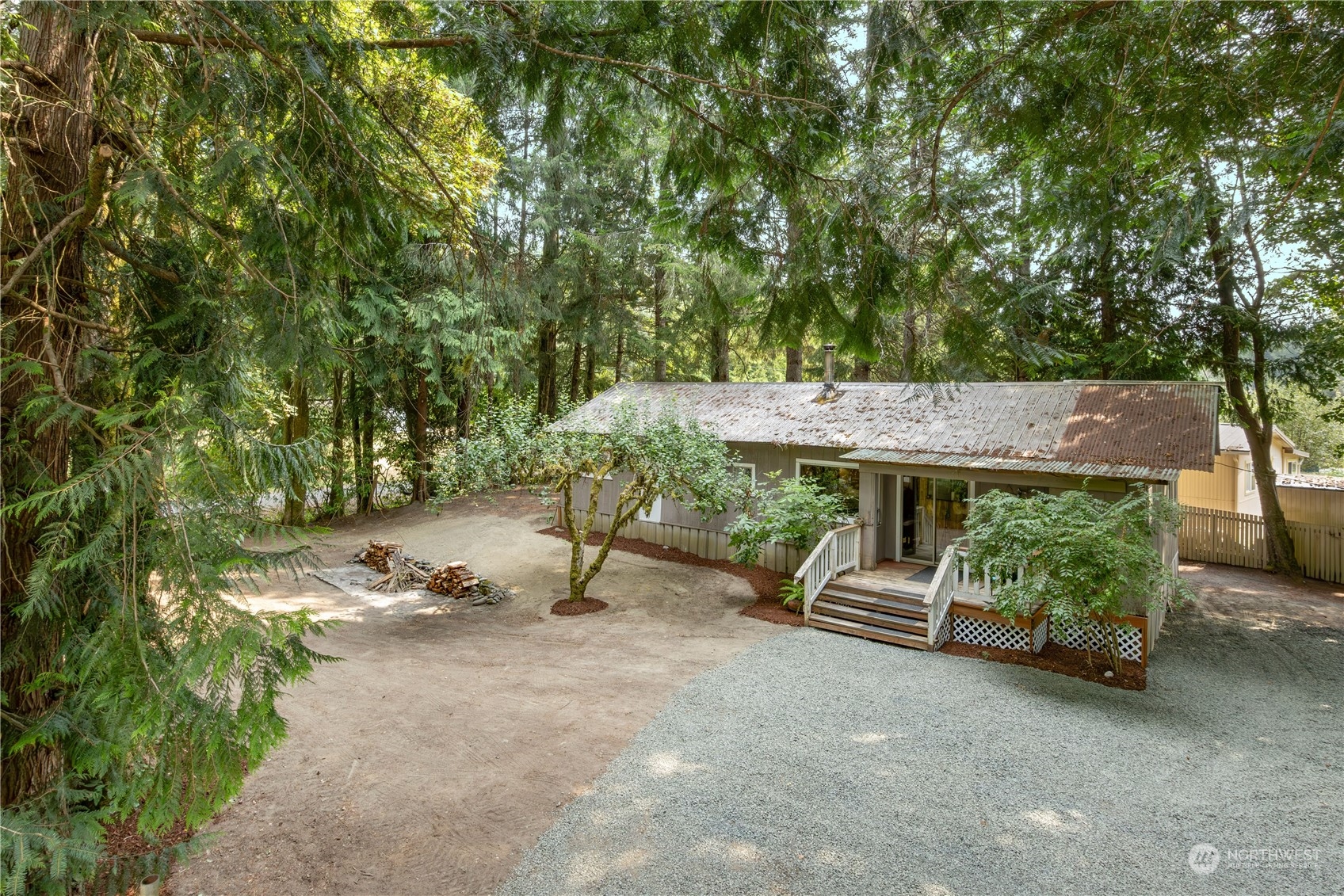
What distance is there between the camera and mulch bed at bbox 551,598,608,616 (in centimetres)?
1043

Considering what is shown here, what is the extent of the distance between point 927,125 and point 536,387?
18.9 meters

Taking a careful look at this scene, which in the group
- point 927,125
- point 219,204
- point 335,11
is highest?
point 335,11

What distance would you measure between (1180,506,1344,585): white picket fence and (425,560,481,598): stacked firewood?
47.8ft

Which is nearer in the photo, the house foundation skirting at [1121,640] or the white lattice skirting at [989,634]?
the house foundation skirting at [1121,640]

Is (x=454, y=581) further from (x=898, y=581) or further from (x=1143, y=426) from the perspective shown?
(x=1143, y=426)

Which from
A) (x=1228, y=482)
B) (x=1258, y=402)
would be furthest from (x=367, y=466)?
(x=1228, y=482)

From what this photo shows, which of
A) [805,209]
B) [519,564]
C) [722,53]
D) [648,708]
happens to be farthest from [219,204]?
[519,564]

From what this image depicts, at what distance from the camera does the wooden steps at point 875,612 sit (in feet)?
28.9

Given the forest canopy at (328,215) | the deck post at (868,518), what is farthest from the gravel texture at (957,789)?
the deck post at (868,518)

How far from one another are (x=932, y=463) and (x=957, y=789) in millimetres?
5548

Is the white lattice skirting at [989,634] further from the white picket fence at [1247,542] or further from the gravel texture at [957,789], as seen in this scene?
the white picket fence at [1247,542]

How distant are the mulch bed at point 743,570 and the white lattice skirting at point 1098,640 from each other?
3.50 metres

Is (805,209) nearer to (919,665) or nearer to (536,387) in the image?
(919,665)

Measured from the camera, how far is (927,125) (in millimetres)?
4559
